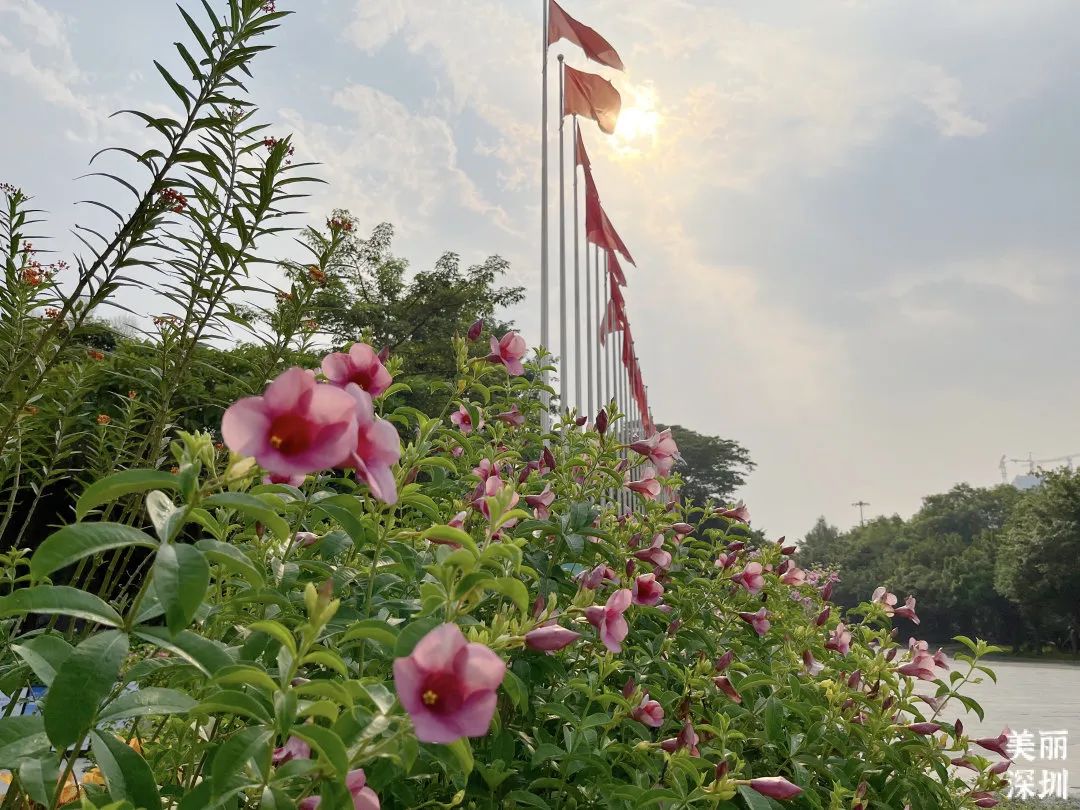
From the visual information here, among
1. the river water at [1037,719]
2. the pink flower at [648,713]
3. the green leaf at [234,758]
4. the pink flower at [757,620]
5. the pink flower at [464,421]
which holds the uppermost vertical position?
the pink flower at [464,421]

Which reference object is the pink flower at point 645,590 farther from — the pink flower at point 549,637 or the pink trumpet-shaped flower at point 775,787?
the pink flower at point 549,637

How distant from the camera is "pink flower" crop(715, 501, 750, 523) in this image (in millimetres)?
2796

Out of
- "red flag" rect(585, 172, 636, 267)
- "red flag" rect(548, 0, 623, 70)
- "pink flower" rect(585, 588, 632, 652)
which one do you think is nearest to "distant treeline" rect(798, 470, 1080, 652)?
"red flag" rect(585, 172, 636, 267)

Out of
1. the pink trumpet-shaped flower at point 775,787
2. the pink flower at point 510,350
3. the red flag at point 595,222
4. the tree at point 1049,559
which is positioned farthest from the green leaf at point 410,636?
the tree at point 1049,559

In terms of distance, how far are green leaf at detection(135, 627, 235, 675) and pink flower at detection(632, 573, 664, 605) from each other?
4.06 feet

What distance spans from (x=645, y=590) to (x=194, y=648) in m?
1.29

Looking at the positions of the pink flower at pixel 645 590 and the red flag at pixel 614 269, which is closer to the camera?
the pink flower at pixel 645 590

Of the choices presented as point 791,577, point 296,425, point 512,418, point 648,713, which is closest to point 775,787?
point 648,713

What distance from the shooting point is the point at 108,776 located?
0.77 metres

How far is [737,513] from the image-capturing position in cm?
286

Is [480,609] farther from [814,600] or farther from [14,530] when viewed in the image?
[14,530]

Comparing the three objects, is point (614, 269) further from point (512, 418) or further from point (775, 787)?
point (775, 787)

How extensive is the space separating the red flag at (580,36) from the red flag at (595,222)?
1.13 meters

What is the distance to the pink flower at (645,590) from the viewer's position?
1.86 m
